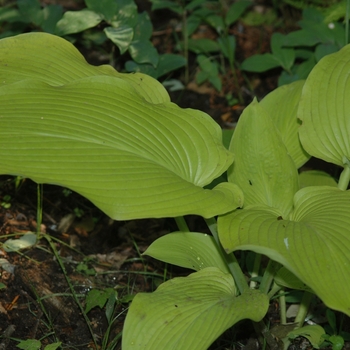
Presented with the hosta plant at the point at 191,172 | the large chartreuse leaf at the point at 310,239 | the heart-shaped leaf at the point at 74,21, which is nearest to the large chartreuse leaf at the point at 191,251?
the hosta plant at the point at 191,172

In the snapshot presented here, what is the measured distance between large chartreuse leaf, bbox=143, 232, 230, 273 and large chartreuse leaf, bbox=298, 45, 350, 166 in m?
0.49

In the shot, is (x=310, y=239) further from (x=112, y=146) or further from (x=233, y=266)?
(x=112, y=146)

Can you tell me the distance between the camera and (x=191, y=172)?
1.87 m

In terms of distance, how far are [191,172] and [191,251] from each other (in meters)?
0.30

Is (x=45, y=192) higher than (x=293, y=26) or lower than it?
lower

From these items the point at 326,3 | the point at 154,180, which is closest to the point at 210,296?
the point at 154,180

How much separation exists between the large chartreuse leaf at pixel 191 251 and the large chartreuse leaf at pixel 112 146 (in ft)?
0.74

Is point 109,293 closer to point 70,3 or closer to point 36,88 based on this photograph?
point 36,88

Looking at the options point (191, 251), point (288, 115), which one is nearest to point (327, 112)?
point (288, 115)

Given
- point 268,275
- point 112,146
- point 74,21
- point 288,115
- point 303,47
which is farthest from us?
point 303,47

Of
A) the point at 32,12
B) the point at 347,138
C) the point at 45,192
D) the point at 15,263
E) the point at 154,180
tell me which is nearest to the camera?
the point at 154,180

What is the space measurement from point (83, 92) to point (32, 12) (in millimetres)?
1271

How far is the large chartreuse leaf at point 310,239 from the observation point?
1.50m

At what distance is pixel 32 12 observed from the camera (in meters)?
2.96
